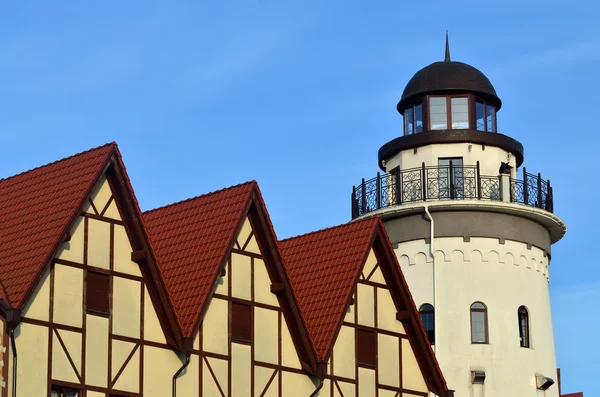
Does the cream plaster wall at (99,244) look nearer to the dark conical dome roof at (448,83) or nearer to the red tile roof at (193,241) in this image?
the red tile roof at (193,241)

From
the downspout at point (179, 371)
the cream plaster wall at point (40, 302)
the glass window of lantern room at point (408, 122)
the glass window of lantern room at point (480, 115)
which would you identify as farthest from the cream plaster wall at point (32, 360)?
→ the glass window of lantern room at point (480, 115)

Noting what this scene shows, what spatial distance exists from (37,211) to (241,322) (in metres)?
6.50

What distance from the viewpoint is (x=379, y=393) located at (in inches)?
2024

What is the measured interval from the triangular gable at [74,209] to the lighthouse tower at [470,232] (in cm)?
1594

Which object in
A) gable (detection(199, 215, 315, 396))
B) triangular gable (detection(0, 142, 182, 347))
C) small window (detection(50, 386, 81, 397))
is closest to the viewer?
small window (detection(50, 386, 81, 397))

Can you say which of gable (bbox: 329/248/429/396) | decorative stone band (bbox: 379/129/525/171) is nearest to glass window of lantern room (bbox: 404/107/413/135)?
decorative stone band (bbox: 379/129/525/171)

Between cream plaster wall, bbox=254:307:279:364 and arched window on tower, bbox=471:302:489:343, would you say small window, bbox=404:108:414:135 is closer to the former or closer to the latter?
arched window on tower, bbox=471:302:489:343

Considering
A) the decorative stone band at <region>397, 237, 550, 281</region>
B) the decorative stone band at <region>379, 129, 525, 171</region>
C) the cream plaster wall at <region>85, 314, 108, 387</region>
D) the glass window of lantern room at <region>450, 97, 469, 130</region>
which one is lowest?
the cream plaster wall at <region>85, 314, 108, 387</region>

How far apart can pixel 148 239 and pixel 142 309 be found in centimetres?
181

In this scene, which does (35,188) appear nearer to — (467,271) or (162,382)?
(162,382)

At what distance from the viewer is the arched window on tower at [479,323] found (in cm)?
5944

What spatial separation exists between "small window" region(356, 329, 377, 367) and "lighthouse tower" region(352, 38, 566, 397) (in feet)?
25.0

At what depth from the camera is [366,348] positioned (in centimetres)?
5175

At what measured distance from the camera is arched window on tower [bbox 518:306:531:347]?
60094mm
